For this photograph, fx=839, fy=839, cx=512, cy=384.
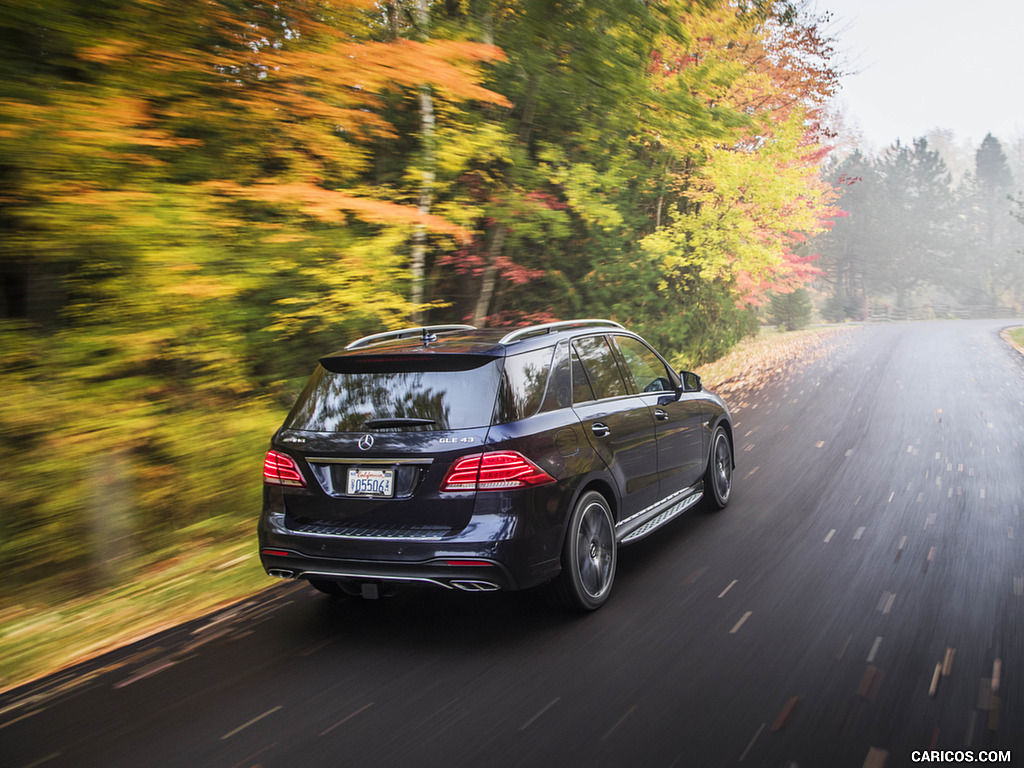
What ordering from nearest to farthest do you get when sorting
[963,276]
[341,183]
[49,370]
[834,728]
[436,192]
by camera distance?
[834,728] → [49,370] → [341,183] → [436,192] → [963,276]

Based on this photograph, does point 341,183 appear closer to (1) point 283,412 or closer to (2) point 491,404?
(1) point 283,412

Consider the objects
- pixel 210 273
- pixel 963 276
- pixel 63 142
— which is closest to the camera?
pixel 63 142

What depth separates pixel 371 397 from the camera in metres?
4.83

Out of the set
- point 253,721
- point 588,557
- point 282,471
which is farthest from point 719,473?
point 253,721

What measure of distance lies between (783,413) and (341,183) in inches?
320

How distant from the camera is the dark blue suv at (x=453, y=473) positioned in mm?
4504

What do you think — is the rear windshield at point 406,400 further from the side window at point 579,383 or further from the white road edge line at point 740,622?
the white road edge line at point 740,622

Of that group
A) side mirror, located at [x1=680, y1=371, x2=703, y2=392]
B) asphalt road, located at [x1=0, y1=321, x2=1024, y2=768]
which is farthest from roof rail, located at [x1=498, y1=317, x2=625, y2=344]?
asphalt road, located at [x1=0, y1=321, x2=1024, y2=768]

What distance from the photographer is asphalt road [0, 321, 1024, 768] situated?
3.45 meters

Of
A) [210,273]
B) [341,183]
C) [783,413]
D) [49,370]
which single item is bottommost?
[783,413]

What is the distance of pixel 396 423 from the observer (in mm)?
4680

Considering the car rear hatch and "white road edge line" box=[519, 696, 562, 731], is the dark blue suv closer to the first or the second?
the car rear hatch

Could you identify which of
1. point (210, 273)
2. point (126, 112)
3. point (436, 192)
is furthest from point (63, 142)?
point (436, 192)

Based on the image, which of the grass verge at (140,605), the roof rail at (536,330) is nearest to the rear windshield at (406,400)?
the roof rail at (536,330)
